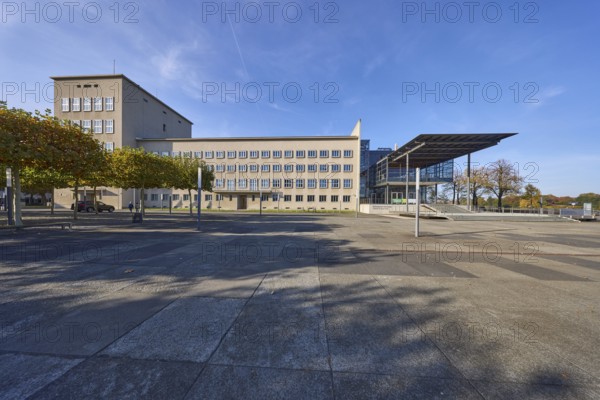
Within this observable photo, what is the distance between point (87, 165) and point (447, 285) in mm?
21057

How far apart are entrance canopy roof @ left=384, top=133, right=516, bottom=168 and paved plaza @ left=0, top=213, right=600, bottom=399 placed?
1278 inches

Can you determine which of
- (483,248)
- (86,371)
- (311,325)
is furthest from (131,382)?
(483,248)

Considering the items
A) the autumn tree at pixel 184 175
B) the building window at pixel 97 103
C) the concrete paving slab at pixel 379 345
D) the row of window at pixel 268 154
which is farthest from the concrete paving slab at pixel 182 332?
the building window at pixel 97 103

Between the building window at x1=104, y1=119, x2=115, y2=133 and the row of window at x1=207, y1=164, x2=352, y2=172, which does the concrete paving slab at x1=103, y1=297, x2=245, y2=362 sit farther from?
A: the building window at x1=104, y1=119, x2=115, y2=133

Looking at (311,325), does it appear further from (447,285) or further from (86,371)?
(447,285)

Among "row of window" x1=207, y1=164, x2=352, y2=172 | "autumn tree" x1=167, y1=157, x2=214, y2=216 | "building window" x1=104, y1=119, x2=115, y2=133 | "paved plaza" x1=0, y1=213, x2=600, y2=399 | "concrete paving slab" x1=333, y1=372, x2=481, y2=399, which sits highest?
"building window" x1=104, y1=119, x2=115, y2=133

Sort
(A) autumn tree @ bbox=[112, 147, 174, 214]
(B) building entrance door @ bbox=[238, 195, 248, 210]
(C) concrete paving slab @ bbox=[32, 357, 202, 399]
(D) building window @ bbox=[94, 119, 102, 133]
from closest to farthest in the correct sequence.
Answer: (C) concrete paving slab @ bbox=[32, 357, 202, 399] < (A) autumn tree @ bbox=[112, 147, 174, 214] < (D) building window @ bbox=[94, 119, 102, 133] < (B) building entrance door @ bbox=[238, 195, 248, 210]

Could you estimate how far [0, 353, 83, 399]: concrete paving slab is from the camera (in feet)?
7.22

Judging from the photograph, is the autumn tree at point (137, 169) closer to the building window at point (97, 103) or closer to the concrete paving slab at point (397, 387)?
the concrete paving slab at point (397, 387)

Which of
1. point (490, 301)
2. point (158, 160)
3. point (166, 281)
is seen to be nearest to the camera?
point (490, 301)

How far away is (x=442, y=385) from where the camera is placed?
2354 mm

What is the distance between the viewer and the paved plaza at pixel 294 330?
2342mm

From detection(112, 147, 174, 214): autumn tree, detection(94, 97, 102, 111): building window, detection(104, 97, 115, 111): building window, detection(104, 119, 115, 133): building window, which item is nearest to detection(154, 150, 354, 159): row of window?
Result: detection(104, 119, 115, 133): building window

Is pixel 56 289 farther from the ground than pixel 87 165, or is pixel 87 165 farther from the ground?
pixel 87 165
